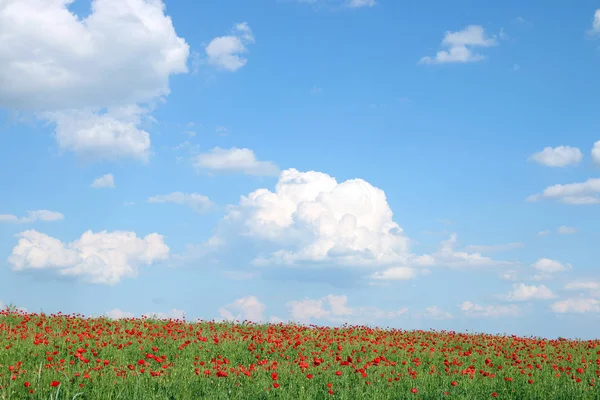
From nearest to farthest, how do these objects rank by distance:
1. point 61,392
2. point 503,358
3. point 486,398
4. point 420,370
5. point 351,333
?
point 61,392, point 486,398, point 420,370, point 503,358, point 351,333

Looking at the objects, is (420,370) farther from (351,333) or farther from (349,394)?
(351,333)

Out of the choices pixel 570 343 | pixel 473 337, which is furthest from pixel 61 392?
pixel 570 343

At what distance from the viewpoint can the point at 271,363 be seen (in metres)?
12.5

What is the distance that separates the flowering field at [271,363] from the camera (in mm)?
9977

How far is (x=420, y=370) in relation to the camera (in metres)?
13.1

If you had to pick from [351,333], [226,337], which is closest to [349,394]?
[226,337]

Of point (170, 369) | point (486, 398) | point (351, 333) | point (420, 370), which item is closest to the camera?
point (486, 398)

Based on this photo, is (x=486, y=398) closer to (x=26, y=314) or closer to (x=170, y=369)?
(x=170, y=369)

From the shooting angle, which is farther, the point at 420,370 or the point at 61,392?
the point at 420,370

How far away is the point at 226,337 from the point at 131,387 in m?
7.00

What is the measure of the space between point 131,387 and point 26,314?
1272 centimetres

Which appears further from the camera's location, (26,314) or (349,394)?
(26,314)

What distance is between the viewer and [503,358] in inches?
628

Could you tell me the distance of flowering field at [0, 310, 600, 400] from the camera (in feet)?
32.7
